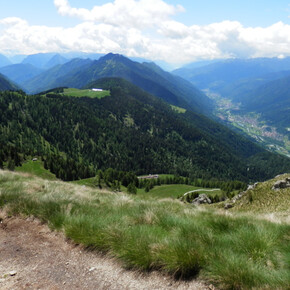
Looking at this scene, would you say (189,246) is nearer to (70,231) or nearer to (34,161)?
(70,231)

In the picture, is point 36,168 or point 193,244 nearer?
point 193,244

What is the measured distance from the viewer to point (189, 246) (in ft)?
18.6

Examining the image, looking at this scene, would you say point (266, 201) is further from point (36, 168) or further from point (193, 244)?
point (36, 168)

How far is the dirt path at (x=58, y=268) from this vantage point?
5109 mm

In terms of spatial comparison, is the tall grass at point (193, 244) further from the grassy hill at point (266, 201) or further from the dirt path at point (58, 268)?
the grassy hill at point (266, 201)

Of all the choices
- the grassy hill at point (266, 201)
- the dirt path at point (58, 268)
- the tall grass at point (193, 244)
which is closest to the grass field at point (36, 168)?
the grassy hill at point (266, 201)

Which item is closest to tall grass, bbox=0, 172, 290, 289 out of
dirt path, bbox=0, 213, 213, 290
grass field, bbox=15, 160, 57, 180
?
dirt path, bbox=0, 213, 213, 290

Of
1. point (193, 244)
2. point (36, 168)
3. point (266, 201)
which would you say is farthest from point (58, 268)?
point (36, 168)

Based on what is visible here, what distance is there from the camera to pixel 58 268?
19.5 ft

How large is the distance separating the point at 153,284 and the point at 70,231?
12.4ft

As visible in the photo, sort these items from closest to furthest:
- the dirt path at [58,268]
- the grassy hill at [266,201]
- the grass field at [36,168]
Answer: the dirt path at [58,268]
the grassy hill at [266,201]
the grass field at [36,168]

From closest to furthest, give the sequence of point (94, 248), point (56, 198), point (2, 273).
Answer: point (2, 273) → point (94, 248) → point (56, 198)

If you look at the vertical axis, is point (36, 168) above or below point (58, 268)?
below

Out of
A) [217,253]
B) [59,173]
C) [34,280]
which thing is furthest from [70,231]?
[59,173]
